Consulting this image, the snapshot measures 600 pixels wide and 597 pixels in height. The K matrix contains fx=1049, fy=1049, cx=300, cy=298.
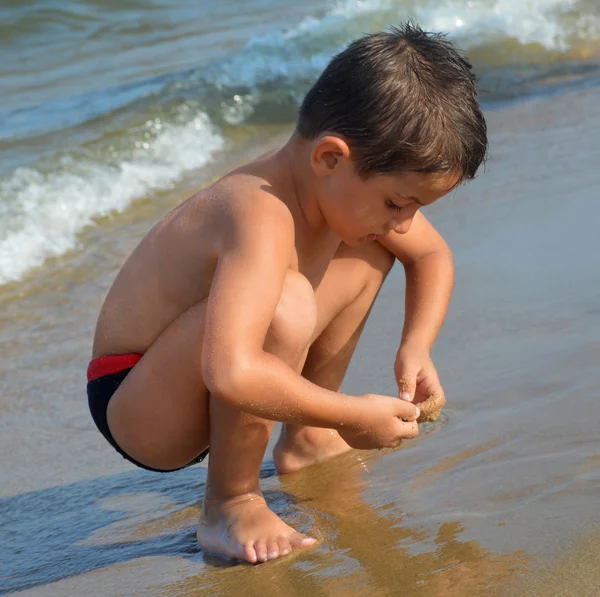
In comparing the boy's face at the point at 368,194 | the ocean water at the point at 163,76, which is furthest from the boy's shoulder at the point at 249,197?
the ocean water at the point at 163,76

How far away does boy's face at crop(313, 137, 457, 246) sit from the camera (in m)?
2.02

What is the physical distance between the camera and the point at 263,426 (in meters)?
2.07

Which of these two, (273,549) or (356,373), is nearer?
(273,549)

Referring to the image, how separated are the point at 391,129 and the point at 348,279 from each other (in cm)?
51

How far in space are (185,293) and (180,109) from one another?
195 inches

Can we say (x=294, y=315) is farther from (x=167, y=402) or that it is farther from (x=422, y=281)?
(x=422, y=281)

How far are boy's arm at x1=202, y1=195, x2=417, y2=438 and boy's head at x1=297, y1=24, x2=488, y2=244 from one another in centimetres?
18

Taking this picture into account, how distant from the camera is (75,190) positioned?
5465mm

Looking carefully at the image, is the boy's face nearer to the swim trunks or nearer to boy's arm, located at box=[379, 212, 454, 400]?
boy's arm, located at box=[379, 212, 454, 400]

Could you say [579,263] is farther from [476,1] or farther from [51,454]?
[476,1]

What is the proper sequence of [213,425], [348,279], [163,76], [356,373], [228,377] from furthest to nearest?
[163,76], [356,373], [348,279], [213,425], [228,377]

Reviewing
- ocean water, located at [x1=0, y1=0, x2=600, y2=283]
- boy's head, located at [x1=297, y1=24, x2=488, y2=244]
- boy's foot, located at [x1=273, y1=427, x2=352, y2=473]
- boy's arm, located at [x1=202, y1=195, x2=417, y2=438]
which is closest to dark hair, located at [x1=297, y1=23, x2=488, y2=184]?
boy's head, located at [x1=297, y1=24, x2=488, y2=244]

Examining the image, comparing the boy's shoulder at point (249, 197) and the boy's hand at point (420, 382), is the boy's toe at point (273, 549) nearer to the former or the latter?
the boy's hand at point (420, 382)

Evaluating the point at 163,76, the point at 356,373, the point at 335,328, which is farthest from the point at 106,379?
the point at 163,76
